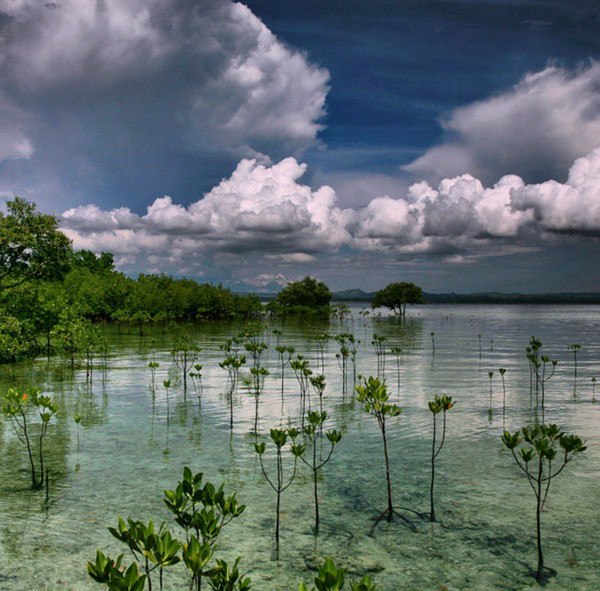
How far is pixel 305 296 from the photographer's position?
11250 cm

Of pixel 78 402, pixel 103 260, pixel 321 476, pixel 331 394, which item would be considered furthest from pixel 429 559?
pixel 103 260

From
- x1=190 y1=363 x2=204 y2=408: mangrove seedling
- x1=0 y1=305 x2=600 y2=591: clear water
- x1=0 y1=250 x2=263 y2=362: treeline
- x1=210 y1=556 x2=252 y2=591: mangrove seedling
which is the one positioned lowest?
x1=0 y1=305 x2=600 y2=591: clear water

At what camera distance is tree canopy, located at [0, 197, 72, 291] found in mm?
23062

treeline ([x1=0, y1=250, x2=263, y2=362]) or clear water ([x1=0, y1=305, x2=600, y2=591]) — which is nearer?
clear water ([x1=0, y1=305, x2=600, y2=591])

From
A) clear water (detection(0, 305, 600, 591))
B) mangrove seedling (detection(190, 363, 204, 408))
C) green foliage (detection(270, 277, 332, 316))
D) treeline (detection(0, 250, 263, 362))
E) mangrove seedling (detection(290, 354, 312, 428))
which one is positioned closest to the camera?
clear water (detection(0, 305, 600, 591))

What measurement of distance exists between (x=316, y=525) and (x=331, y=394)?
→ 1084 centimetres

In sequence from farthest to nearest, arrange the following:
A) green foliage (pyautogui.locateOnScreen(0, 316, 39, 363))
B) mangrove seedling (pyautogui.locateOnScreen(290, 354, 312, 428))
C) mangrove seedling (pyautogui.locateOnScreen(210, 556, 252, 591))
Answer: green foliage (pyautogui.locateOnScreen(0, 316, 39, 363)) < mangrove seedling (pyautogui.locateOnScreen(290, 354, 312, 428)) < mangrove seedling (pyautogui.locateOnScreen(210, 556, 252, 591))

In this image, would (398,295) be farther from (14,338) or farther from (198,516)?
(198,516)

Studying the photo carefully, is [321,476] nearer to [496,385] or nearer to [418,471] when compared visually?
[418,471]

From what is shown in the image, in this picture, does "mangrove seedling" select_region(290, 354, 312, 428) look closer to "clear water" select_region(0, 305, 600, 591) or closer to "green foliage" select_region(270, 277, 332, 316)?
"clear water" select_region(0, 305, 600, 591)

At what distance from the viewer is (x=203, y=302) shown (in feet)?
279

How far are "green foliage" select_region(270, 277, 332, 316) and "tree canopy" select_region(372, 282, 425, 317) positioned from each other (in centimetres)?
1272

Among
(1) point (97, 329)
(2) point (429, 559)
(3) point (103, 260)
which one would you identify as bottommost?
(2) point (429, 559)

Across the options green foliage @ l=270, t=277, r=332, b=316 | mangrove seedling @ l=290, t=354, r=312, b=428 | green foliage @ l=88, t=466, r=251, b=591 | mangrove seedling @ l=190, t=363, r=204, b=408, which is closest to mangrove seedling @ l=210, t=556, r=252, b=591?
green foliage @ l=88, t=466, r=251, b=591
